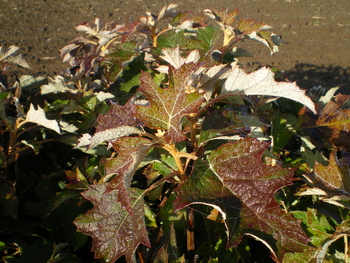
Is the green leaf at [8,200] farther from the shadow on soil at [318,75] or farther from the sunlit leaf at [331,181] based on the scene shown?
the shadow on soil at [318,75]

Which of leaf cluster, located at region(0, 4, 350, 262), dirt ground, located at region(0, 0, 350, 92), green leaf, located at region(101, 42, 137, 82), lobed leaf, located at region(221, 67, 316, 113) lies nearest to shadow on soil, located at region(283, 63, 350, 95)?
dirt ground, located at region(0, 0, 350, 92)

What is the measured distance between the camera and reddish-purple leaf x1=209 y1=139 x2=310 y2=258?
0.71 meters

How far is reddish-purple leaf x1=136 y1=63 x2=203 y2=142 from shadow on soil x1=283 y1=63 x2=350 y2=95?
14.4 ft

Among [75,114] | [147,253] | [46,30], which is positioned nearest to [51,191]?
[75,114]

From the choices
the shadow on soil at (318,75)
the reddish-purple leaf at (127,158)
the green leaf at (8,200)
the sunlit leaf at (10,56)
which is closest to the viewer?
the reddish-purple leaf at (127,158)

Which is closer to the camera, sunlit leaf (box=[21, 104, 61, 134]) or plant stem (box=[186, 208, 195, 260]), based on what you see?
plant stem (box=[186, 208, 195, 260])

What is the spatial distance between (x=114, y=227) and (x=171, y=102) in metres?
0.37

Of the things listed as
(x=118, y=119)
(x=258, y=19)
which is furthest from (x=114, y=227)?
(x=258, y=19)

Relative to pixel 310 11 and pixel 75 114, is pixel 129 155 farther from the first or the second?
pixel 310 11

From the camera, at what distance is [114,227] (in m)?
0.82

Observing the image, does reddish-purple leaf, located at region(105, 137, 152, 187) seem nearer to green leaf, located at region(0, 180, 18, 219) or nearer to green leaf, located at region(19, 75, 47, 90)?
green leaf, located at region(0, 180, 18, 219)

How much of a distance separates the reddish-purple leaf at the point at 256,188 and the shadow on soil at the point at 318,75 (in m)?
4.36

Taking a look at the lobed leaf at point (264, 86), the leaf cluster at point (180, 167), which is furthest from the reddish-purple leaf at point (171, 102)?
the lobed leaf at point (264, 86)

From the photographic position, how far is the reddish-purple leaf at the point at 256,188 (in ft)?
2.34
